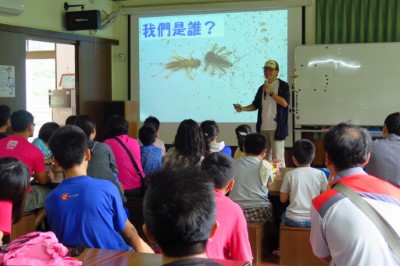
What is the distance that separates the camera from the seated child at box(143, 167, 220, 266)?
43.6 inches

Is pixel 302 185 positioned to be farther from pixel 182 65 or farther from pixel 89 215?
pixel 182 65

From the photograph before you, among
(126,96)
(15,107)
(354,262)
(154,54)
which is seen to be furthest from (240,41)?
(354,262)

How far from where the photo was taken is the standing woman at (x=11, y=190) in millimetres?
2150

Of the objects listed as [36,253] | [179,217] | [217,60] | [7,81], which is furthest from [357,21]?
[179,217]

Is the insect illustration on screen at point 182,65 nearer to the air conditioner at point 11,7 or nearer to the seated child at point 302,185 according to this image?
the air conditioner at point 11,7

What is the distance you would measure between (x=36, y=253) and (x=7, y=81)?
15.1 ft

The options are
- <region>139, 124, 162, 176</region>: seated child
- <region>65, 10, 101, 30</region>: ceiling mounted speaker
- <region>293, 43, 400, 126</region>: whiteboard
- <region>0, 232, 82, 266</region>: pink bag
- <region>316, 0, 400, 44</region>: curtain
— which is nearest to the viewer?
<region>0, 232, 82, 266</region>: pink bag

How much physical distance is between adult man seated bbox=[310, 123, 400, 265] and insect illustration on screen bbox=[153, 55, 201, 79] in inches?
215

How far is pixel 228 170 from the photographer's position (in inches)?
97.3

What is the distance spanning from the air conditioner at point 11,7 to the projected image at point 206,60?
82.9 inches

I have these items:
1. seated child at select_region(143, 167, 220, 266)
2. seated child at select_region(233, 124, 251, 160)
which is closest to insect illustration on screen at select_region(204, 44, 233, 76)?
seated child at select_region(233, 124, 251, 160)

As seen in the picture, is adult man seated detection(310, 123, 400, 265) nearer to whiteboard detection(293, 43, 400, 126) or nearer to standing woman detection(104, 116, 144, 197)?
standing woman detection(104, 116, 144, 197)

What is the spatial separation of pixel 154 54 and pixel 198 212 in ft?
21.6

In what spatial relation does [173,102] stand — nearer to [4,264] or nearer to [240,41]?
[240,41]
